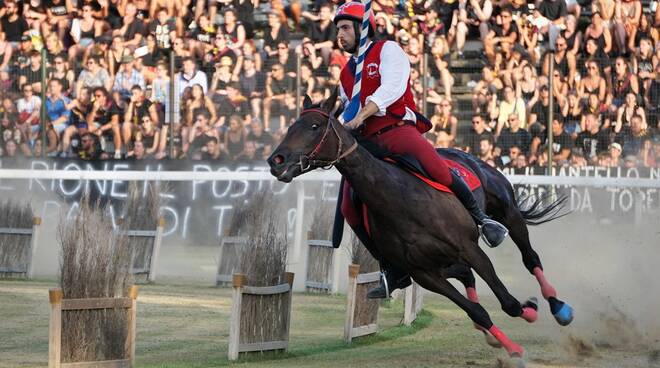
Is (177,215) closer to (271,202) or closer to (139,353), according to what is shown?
(271,202)

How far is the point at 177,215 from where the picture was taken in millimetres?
21766

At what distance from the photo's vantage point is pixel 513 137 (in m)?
20.8

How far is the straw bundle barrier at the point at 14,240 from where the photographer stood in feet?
60.0

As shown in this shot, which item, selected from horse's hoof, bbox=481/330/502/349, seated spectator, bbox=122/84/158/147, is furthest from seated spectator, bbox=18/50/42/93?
horse's hoof, bbox=481/330/502/349

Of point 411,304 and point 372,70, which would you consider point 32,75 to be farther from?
point 372,70

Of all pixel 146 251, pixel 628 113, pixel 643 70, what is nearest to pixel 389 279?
pixel 146 251

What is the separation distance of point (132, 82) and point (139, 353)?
35.7 feet

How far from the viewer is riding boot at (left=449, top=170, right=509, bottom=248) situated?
34.7 ft

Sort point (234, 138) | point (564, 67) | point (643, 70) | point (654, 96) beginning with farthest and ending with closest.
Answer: point (234, 138) < point (564, 67) < point (643, 70) < point (654, 96)

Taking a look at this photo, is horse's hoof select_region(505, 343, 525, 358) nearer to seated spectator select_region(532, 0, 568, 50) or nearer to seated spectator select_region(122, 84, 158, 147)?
seated spectator select_region(122, 84, 158, 147)

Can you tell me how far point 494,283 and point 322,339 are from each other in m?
3.09

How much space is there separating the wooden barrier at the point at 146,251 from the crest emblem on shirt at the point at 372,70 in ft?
27.6

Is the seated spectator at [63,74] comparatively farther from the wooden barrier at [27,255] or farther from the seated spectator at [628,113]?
the seated spectator at [628,113]

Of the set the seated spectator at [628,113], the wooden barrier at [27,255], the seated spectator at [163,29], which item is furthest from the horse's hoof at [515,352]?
the seated spectator at [163,29]
